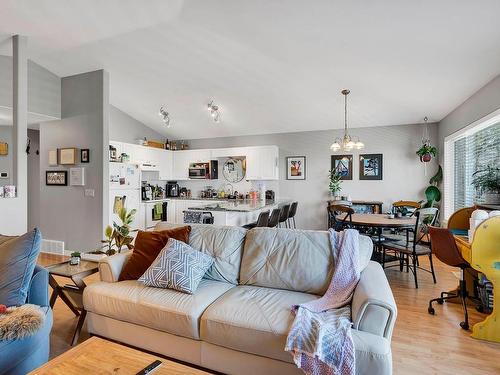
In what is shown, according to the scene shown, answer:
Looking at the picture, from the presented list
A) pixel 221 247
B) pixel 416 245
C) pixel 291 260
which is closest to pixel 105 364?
pixel 221 247

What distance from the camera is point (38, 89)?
4555mm

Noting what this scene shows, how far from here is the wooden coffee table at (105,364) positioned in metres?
1.25

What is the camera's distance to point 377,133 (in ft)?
18.8

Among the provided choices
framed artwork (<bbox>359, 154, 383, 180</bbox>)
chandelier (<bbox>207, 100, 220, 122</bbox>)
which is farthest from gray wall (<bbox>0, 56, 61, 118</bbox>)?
framed artwork (<bbox>359, 154, 383, 180</bbox>)

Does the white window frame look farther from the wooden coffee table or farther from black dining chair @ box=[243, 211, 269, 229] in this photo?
the wooden coffee table

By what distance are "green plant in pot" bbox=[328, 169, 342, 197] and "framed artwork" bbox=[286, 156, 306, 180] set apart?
61 cm

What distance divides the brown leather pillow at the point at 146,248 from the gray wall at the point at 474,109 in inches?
145

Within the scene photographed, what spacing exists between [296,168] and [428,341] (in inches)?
173

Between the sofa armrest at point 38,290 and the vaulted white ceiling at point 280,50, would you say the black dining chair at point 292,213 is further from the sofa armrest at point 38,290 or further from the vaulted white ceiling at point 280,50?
the sofa armrest at point 38,290

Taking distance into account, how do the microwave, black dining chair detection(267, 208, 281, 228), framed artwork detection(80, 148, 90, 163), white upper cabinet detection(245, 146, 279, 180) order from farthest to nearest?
the microwave, white upper cabinet detection(245, 146, 279, 180), framed artwork detection(80, 148, 90, 163), black dining chair detection(267, 208, 281, 228)

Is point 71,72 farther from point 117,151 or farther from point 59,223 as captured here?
point 59,223

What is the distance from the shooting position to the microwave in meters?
6.80

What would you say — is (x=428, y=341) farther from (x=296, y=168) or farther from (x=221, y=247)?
(x=296, y=168)

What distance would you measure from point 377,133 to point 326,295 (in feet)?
15.5
